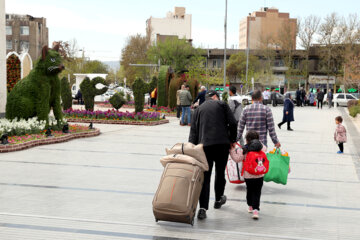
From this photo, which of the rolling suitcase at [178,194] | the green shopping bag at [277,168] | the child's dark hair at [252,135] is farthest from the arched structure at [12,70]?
the rolling suitcase at [178,194]

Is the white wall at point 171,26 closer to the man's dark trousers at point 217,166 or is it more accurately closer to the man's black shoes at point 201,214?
the man's dark trousers at point 217,166

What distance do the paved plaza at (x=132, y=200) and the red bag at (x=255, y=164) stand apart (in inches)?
24.7

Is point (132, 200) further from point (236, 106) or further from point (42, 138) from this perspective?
point (42, 138)

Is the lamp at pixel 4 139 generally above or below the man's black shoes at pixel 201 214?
above

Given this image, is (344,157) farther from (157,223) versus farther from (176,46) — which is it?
(176,46)

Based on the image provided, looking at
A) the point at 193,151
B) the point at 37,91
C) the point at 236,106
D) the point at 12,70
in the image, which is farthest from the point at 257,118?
the point at 12,70

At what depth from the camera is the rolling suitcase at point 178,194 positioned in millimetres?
5586

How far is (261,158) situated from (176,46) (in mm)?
65107

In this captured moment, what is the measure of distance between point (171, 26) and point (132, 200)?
121 m

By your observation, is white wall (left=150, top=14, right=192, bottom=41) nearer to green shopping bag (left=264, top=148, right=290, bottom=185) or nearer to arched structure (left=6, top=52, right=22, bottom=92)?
arched structure (left=6, top=52, right=22, bottom=92)

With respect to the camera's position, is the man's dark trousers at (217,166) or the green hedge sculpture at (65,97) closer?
the man's dark trousers at (217,166)

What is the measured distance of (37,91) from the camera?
14148mm

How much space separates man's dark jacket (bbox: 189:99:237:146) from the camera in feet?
20.6

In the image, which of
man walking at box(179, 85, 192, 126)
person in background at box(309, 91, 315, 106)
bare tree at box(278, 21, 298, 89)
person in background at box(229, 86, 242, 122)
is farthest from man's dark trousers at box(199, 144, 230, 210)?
bare tree at box(278, 21, 298, 89)
